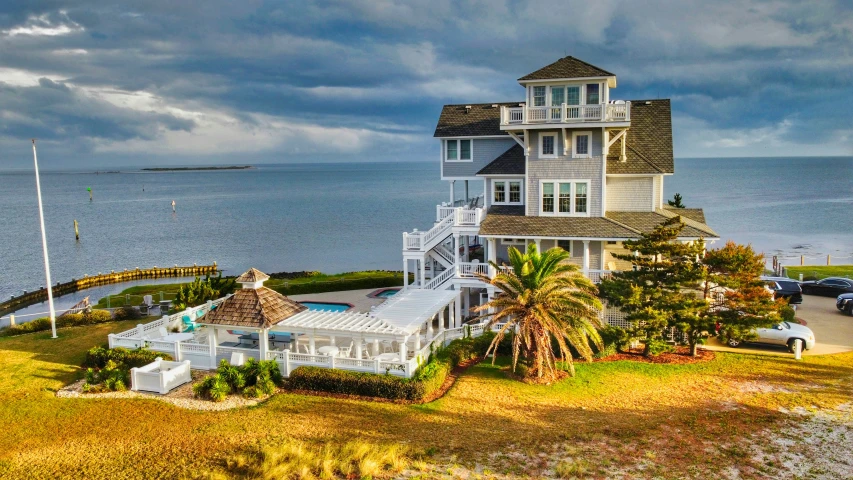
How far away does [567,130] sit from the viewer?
3197cm

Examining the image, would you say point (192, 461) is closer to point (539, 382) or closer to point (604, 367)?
point (539, 382)

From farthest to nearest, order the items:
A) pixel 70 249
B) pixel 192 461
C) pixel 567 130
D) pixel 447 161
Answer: pixel 70 249, pixel 447 161, pixel 567 130, pixel 192 461

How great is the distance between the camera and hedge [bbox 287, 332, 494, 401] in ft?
73.7

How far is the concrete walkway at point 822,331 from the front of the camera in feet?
90.2

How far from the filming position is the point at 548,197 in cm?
3266

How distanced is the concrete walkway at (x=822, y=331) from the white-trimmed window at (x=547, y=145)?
40.0ft

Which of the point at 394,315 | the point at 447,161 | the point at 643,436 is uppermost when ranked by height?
the point at 447,161

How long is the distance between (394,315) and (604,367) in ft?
29.9

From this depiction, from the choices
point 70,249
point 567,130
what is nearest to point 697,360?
point 567,130

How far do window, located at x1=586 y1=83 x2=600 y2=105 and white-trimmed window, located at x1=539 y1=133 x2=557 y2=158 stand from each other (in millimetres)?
2532

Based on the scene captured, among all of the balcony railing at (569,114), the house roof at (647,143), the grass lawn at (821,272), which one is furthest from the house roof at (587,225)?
the grass lawn at (821,272)

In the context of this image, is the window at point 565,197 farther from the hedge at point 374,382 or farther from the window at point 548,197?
the hedge at point 374,382

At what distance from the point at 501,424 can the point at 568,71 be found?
62.6ft

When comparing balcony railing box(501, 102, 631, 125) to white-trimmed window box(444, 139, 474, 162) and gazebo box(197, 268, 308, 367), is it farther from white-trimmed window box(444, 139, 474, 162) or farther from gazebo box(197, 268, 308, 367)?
gazebo box(197, 268, 308, 367)
